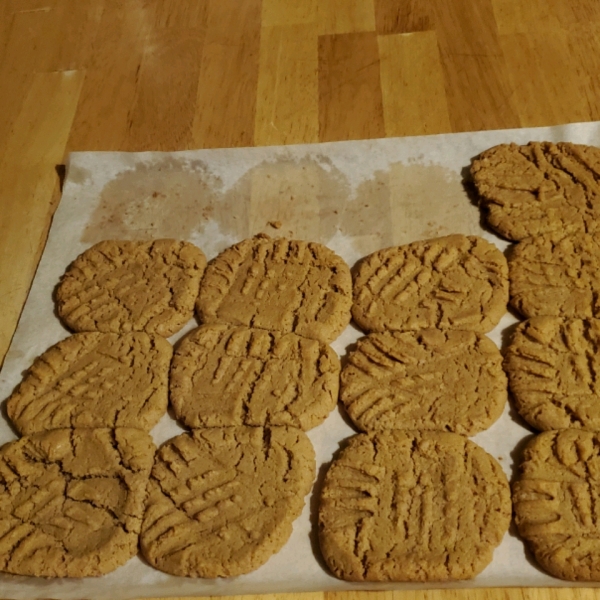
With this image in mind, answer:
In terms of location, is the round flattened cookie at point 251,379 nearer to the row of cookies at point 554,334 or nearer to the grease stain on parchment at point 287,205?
the grease stain on parchment at point 287,205

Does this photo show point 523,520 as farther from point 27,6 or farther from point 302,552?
point 27,6

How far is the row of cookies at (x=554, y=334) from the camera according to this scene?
4.09 ft

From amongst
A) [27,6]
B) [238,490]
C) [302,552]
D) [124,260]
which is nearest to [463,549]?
[302,552]

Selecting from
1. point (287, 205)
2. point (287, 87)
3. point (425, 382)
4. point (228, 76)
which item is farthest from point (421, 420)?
point (228, 76)

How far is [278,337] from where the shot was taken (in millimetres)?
1581

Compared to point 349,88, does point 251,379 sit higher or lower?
lower

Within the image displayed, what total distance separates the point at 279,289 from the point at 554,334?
2.31 feet

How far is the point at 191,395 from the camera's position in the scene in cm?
152

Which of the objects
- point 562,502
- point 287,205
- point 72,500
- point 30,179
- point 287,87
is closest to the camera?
point 562,502

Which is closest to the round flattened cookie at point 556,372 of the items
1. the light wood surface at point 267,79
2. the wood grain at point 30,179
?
the light wood surface at point 267,79

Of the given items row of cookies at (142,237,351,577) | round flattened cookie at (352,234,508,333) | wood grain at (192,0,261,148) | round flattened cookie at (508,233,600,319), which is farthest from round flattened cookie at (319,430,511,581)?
wood grain at (192,0,261,148)

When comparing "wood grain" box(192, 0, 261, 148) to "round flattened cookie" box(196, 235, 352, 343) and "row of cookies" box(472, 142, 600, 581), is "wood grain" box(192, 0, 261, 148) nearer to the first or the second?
"round flattened cookie" box(196, 235, 352, 343)

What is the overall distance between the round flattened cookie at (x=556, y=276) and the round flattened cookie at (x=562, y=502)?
0.33 m

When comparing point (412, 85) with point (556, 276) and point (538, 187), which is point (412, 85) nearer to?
point (538, 187)
